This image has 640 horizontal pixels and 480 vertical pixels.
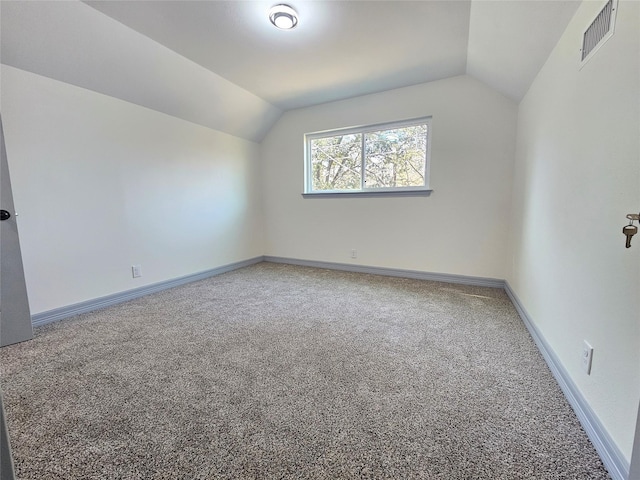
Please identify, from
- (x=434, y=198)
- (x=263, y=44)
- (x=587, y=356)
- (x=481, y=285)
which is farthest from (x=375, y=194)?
(x=587, y=356)

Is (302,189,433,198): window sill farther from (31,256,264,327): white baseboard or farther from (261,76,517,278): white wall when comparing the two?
(31,256,264,327): white baseboard

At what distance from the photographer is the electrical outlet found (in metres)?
1.21

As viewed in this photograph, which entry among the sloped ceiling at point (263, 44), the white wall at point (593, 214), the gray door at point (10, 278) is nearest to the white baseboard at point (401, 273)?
the white wall at point (593, 214)

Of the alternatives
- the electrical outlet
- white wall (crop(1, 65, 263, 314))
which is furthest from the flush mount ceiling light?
the electrical outlet

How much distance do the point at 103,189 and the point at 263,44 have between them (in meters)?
2.04

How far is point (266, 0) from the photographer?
185cm

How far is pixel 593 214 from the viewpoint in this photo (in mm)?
1248

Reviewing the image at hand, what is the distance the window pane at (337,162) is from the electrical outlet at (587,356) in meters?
2.93

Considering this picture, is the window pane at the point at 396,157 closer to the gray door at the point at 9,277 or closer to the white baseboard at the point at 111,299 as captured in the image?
the white baseboard at the point at 111,299

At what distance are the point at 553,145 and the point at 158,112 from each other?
3.66 metres

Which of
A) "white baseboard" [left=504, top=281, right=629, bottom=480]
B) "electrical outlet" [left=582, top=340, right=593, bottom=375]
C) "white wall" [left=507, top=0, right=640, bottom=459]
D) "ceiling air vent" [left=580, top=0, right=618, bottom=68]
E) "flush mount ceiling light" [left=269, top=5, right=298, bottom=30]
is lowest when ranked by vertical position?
"white baseboard" [left=504, top=281, right=629, bottom=480]

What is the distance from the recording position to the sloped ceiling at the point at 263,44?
73.9 inches

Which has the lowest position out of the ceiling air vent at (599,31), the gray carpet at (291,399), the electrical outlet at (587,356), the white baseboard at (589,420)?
the gray carpet at (291,399)

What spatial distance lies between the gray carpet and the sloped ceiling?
2.10 metres
